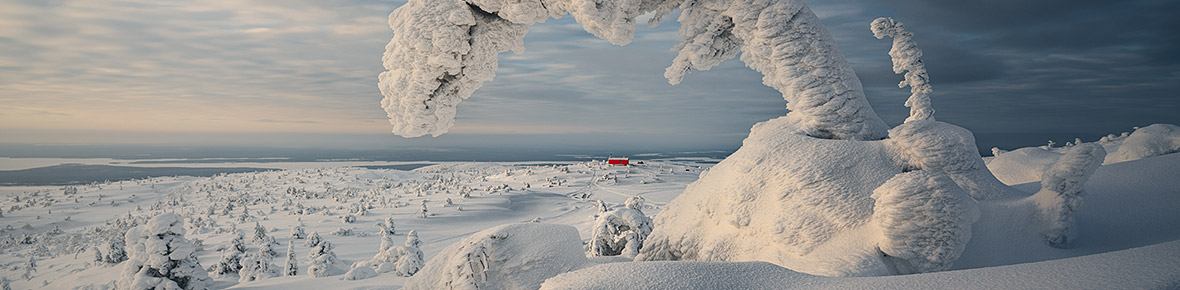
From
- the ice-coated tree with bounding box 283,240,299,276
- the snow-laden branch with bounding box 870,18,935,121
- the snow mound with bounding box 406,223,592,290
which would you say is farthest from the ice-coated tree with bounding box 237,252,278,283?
the snow-laden branch with bounding box 870,18,935,121

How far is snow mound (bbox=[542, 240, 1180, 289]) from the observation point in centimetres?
154

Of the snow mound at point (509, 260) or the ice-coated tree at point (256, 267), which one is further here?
the ice-coated tree at point (256, 267)

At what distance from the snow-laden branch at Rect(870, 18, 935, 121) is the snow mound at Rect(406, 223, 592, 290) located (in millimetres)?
4741

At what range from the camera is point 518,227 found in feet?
12.4

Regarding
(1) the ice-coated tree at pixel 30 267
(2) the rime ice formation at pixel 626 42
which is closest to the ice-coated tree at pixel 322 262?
(1) the ice-coated tree at pixel 30 267

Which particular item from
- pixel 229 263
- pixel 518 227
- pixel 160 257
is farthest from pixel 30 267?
pixel 518 227

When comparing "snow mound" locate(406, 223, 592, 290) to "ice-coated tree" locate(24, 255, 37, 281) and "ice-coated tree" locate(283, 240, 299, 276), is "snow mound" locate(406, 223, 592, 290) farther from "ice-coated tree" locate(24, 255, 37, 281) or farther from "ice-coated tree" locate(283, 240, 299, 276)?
"ice-coated tree" locate(24, 255, 37, 281)

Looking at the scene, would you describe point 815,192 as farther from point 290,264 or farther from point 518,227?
point 290,264

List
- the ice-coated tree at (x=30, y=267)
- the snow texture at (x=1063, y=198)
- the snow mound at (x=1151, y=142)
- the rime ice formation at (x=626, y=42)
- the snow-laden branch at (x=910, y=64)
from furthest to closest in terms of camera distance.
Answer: the ice-coated tree at (x=30, y=267), the snow-laden branch at (x=910, y=64), the snow mound at (x=1151, y=142), the rime ice formation at (x=626, y=42), the snow texture at (x=1063, y=198)

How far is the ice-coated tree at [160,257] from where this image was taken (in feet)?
24.3

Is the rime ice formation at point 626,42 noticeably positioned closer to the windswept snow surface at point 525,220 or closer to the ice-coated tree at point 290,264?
the windswept snow surface at point 525,220

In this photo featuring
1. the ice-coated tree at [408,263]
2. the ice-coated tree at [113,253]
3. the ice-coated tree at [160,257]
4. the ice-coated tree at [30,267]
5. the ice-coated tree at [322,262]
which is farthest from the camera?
the ice-coated tree at [113,253]

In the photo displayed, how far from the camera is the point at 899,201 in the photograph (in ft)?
9.38

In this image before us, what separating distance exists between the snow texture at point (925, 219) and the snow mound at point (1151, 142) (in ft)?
14.3
